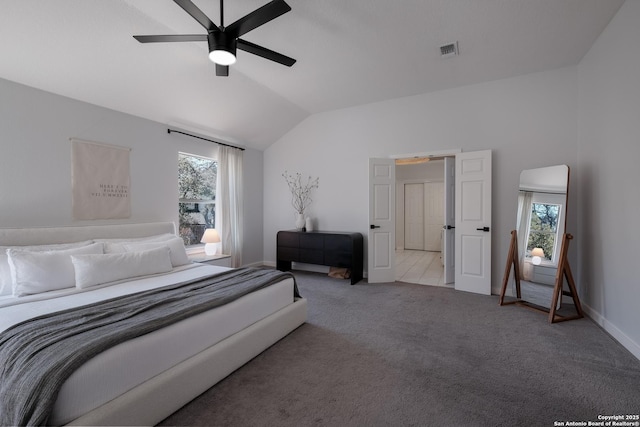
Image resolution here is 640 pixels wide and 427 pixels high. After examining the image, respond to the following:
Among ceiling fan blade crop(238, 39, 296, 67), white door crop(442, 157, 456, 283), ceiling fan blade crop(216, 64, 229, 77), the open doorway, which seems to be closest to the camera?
ceiling fan blade crop(238, 39, 296, 67)

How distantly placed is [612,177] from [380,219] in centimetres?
267

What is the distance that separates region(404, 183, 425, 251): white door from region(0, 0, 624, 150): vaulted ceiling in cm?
423

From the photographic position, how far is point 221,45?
81.9 inches

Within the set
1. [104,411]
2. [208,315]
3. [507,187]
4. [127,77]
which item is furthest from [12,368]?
[507,187]

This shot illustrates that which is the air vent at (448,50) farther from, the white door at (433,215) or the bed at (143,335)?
the white door at (433,215)

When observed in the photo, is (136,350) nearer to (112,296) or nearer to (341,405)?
(112,296)

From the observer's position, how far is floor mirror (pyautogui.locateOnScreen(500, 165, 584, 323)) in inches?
118

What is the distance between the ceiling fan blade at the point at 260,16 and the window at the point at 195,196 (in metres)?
2.88

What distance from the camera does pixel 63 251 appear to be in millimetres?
2523

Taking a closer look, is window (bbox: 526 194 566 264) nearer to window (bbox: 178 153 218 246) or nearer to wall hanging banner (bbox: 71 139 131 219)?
window (bbox: 178 153 218 246)

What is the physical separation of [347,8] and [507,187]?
3168 millimetres

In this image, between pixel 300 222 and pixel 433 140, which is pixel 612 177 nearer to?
pixel 433 140

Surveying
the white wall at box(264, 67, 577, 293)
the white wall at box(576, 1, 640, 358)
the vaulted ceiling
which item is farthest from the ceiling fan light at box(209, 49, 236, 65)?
the white wall at box(576, 1, 640, 358)

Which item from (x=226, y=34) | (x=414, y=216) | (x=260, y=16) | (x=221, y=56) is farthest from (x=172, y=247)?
(x=414, y=216)
